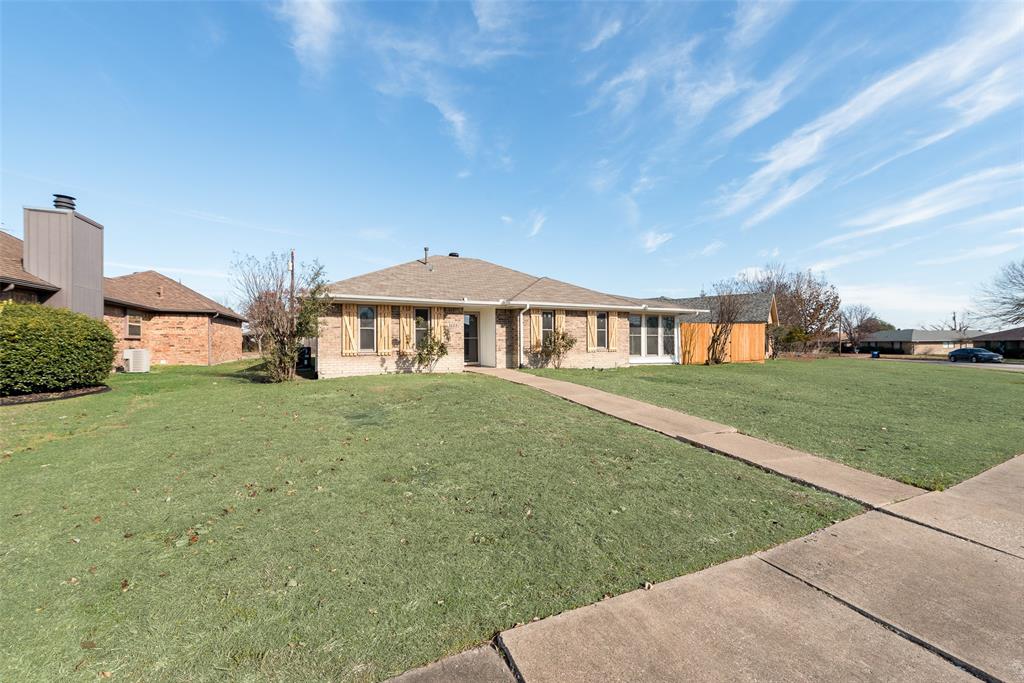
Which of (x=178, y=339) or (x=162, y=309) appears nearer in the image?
(x=162, y=309)

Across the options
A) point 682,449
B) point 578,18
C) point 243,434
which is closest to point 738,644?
point 682,449

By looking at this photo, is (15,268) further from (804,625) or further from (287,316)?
(804,625)

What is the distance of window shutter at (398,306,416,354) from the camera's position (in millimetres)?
13859

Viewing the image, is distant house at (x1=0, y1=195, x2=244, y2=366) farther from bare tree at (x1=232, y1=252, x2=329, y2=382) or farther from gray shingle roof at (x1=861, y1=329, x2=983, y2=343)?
gray shingle roof at (x1=861, y1=329, x2=983, y2=343)

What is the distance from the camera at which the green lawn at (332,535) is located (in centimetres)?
215

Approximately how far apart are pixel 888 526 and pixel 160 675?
521 cm

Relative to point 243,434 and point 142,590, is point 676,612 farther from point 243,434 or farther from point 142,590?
point 243,434

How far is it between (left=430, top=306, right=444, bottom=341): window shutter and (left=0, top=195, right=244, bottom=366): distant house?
10171 mm

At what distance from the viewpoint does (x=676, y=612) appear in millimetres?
2371

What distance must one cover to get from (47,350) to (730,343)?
26.1m

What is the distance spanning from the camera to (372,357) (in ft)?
44.2

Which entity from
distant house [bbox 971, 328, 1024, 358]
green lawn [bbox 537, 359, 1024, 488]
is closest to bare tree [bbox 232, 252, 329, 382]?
green lawn [bbox 537, 359, 1024, 488]

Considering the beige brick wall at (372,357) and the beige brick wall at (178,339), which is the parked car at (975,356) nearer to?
the beige brick wall at (372,357)

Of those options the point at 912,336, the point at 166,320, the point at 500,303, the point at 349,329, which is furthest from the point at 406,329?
the point at 912,336
